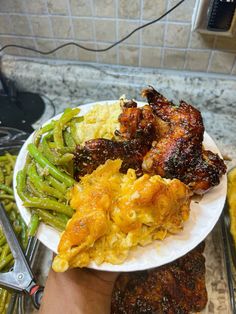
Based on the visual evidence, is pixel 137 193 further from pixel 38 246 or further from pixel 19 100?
pixel 19 100

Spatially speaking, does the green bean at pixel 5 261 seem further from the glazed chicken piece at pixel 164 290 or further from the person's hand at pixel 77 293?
the glazed chicken piece at pixel 164 290

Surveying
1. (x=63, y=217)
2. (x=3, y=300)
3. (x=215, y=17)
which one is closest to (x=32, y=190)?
(x=63, y=217)

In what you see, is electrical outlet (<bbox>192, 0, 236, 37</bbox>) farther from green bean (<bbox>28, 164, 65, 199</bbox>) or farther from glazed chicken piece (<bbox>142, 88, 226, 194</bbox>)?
green bean (<bbox>28, 164, 65, 199</bbox>)

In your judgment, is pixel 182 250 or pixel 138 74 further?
pixel 138 74

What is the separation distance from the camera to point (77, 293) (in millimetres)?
820

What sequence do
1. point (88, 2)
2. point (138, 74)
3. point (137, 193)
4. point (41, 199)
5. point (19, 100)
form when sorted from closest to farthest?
point (137, 193) < point (41, 199) < point (88, 2) < point (138, 74) < point (19, 100)

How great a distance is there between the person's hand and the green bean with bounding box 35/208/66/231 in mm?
129

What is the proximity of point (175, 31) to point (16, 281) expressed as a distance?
1.16 meters

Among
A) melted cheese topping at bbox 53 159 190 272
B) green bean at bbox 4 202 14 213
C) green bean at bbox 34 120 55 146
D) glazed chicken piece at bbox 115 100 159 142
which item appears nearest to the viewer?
melted cheese topping at bbox 53 159 190 272

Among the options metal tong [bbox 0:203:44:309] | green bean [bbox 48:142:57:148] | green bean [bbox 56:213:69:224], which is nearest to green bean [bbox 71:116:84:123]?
green bean [bbox 48:142:57:148]

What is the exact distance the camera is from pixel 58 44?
1.46 metres

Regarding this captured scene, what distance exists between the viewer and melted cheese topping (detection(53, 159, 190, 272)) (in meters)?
0.75

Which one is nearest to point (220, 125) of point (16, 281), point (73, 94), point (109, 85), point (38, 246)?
point (109, 85)

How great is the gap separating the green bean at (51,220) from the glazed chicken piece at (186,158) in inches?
12.0
